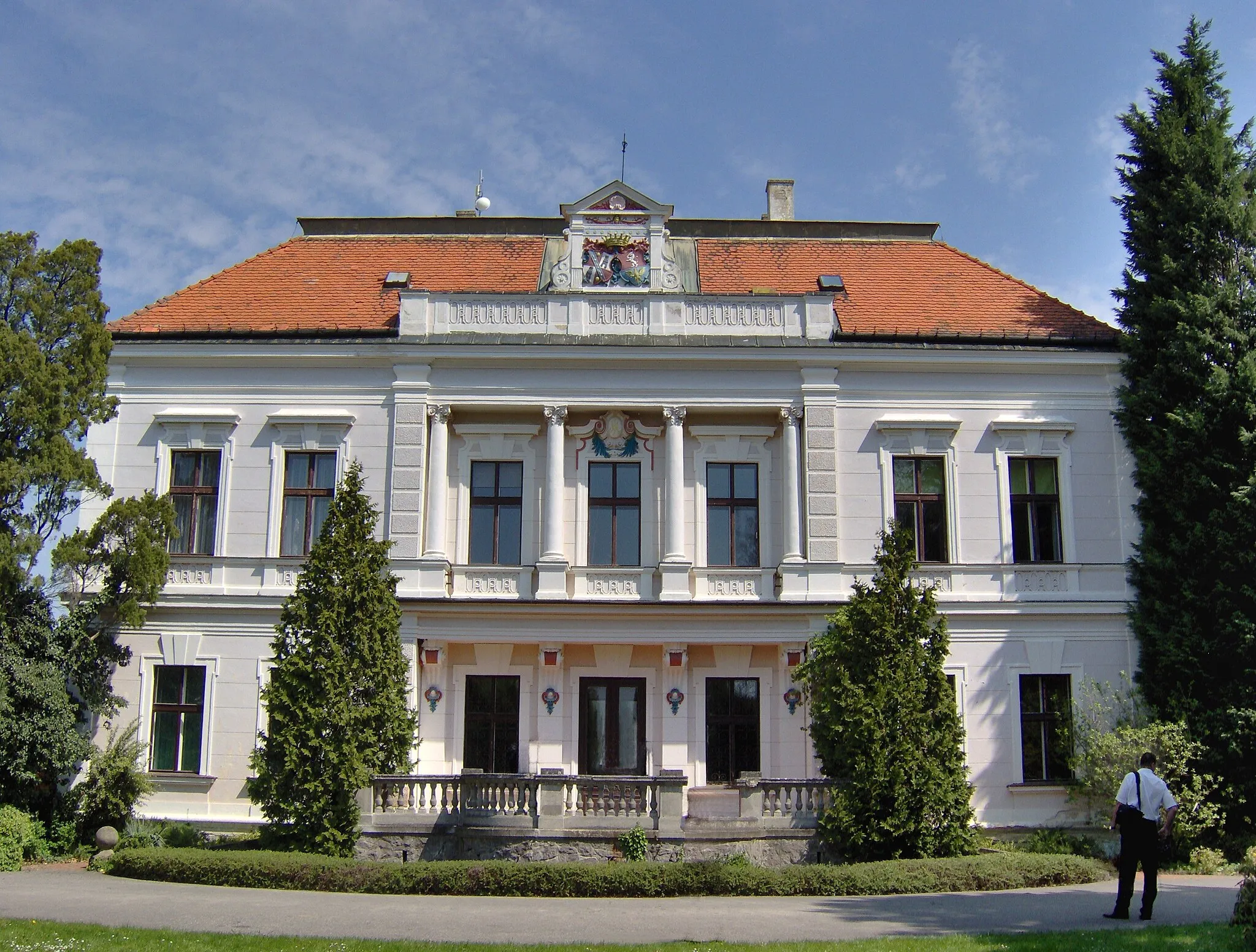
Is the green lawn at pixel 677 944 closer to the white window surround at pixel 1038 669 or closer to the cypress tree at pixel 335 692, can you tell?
the cypress tree at pixel 335 692

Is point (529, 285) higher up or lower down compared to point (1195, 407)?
higher up

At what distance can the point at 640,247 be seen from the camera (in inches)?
945

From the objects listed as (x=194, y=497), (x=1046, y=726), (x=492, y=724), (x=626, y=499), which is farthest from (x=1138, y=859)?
(x=194, y=497)

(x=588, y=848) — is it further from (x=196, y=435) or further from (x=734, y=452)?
(x=196, y=435)

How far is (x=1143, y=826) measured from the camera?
524 inches

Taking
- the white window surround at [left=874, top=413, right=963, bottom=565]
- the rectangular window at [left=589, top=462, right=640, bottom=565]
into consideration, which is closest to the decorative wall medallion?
the rectangular window at [left=589, top=462, right=640, bottom=565]

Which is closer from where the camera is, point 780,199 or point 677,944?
point 677,944

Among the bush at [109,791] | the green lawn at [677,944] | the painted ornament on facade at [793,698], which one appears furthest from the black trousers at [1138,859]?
the bush at [109,791]

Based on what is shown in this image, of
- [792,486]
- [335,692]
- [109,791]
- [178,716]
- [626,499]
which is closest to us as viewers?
[335,692]

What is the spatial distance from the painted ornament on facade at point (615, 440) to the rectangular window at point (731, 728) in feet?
15.8

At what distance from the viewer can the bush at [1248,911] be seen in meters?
10.5

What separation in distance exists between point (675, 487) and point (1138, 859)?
11354mm

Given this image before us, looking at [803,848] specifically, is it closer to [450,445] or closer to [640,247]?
[450,445]

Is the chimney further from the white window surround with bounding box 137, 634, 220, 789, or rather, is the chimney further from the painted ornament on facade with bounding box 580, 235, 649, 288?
the white window surround with bounding box 137, 634, 220, 789
